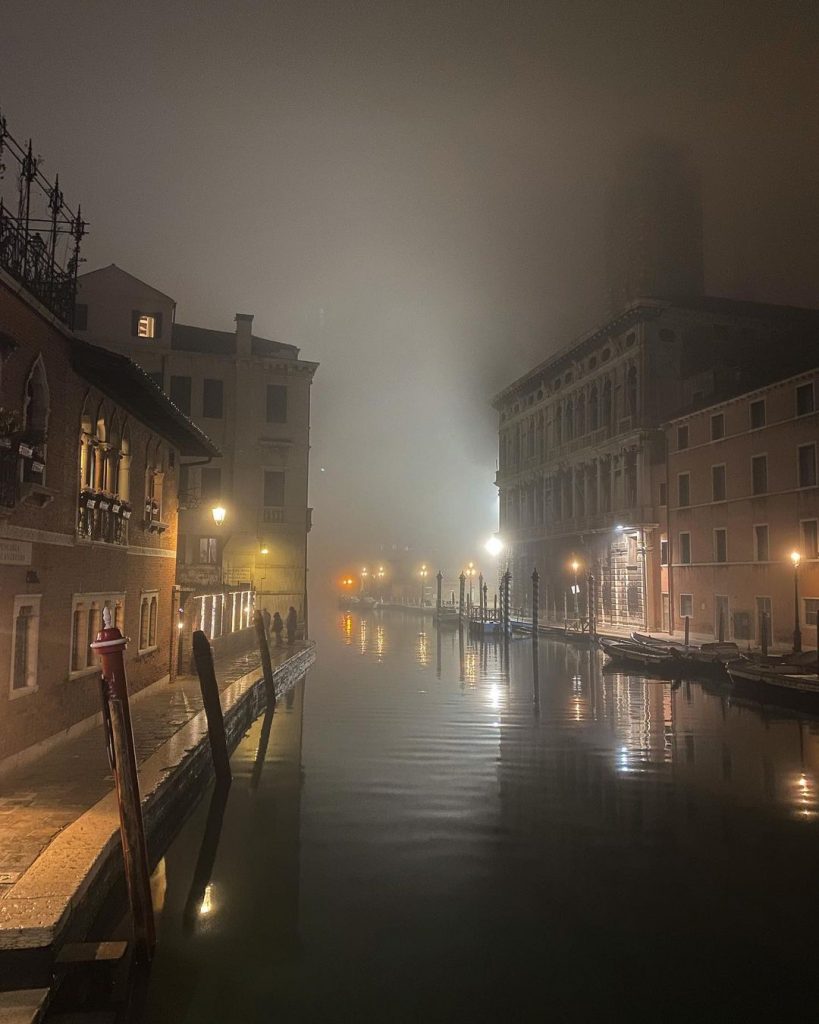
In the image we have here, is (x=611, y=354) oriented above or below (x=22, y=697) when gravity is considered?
above

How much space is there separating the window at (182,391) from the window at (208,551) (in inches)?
243

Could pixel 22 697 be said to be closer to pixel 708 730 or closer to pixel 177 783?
pixel 177 783

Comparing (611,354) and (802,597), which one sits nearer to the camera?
(802,597)

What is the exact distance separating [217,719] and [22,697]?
3768mm

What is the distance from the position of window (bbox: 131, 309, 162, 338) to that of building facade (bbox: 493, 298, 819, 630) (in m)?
25.6

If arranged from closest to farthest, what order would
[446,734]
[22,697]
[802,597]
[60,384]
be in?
1. [22,697]
2. [60,384]
3. [446,734]
4. [802,597]

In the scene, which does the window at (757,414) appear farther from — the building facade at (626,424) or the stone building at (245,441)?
the stone building at (245,441)

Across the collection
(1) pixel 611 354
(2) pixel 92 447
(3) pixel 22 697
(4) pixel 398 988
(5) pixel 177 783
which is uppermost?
(1) pixel 611 354

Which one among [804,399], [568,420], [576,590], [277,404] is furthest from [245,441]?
[568,420]

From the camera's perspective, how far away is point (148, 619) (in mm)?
18047

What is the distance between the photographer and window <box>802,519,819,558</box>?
30.6 metres

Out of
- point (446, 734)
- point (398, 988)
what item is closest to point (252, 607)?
point (446, 734)

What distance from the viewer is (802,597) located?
30938 millimetres

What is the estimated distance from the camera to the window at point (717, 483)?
37219 mm
